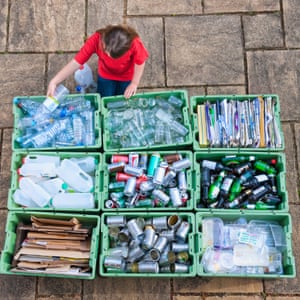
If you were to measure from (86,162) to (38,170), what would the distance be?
0.46 meters

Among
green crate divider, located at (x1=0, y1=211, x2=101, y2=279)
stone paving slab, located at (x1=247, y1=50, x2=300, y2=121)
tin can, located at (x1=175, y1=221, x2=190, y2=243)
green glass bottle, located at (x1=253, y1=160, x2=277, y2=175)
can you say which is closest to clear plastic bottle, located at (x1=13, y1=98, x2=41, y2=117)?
green crate divider, located at (x1=0, y1=211, x2=101, y2=279)

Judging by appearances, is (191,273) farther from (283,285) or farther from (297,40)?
(297,40)

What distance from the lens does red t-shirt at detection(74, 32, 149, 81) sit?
3.69m

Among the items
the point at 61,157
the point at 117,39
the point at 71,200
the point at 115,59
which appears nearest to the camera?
the point at 117,39

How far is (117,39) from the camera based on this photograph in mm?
3391

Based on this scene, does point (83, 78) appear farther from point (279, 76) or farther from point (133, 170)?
point (279, 76)

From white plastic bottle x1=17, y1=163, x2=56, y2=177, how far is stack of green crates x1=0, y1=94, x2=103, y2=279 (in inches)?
3.3

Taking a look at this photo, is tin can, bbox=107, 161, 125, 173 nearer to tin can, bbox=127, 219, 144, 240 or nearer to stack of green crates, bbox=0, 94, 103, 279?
stack of green crates, bbox=0, 94, 103, 279

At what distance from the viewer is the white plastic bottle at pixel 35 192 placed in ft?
12.5

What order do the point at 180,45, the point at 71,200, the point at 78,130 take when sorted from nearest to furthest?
the point at 71,200, the point at 78,130, the point at 180,45

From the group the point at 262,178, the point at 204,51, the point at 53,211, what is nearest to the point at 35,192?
the point at 53,211

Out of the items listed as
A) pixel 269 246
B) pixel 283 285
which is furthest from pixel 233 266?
pixel 283 285

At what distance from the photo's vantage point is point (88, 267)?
3.65 meters

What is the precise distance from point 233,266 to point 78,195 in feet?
5.23
